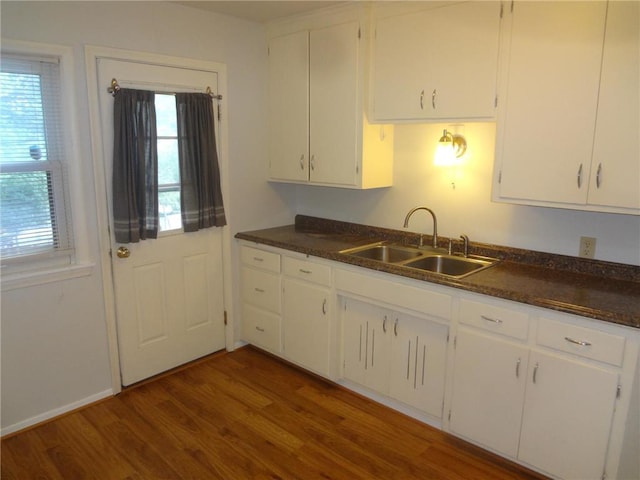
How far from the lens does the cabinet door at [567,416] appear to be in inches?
80.2

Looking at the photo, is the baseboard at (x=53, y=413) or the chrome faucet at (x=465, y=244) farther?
the chrome faucet at (x=465, y=244)

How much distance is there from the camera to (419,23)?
2.64 meters

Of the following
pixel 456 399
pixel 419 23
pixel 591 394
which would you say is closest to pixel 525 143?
pixel 419 23

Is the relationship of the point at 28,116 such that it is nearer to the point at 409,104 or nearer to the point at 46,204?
the point at 46,204

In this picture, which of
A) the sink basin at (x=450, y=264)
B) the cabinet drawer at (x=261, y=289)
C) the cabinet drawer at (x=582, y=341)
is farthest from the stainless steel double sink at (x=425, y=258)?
the cabinet drawer at (x=261, y=289)

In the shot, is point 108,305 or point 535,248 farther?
point 108,305

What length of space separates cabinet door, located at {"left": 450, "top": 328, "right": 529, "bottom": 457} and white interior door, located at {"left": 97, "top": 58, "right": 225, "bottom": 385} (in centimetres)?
184

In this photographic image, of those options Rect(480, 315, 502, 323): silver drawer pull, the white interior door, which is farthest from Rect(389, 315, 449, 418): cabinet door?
the white interior door

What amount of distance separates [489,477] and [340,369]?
3.53ft

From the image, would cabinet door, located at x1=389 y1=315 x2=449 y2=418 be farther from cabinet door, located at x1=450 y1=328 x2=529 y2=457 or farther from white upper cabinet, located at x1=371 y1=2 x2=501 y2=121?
white upper cabinet, located at x1=371 y1=2 x2=501 y2=121

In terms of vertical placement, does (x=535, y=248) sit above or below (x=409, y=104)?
below

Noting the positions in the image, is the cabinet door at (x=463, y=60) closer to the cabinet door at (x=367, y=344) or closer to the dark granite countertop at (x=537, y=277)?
the dark granite countertop at (x=537, y=277)

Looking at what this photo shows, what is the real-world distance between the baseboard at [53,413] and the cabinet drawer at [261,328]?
1039mm

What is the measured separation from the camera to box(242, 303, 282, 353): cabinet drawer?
3414 mm
